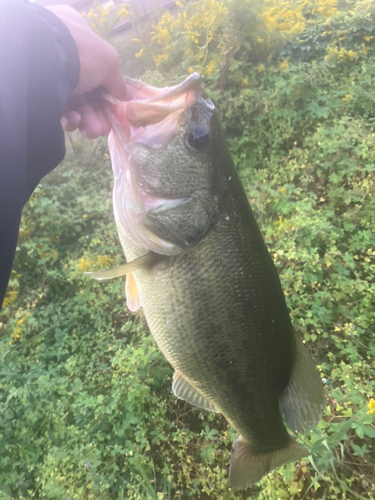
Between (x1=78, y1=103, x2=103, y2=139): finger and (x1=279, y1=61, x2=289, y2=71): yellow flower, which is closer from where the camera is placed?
(x1=78, y1=103, x2=103, y2=139): finger

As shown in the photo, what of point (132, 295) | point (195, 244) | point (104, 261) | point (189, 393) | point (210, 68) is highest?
point (195, 244)

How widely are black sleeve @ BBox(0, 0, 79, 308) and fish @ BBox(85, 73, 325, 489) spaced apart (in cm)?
25

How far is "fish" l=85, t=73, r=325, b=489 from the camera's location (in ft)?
4.01

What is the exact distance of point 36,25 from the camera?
1.05 meters

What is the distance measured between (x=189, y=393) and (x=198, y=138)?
1.16m

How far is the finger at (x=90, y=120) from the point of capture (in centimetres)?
138

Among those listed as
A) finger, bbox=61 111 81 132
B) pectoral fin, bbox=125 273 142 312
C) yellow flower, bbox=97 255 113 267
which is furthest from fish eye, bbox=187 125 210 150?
yellow flower, bbox=97 255 113 267

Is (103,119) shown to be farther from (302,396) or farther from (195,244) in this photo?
(302,396)

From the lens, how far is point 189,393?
1507 millimetres

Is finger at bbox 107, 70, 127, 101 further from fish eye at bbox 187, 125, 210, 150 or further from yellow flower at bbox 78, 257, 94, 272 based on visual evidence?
yellow flower at bbox 78, 257, 94, 272

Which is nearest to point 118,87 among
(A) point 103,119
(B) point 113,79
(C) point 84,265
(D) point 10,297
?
(B) point 113,79

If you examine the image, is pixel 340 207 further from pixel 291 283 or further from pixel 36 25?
pixel 36 25

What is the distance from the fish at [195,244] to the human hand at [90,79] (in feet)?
0.42

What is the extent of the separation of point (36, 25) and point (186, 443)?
245 centimetres
